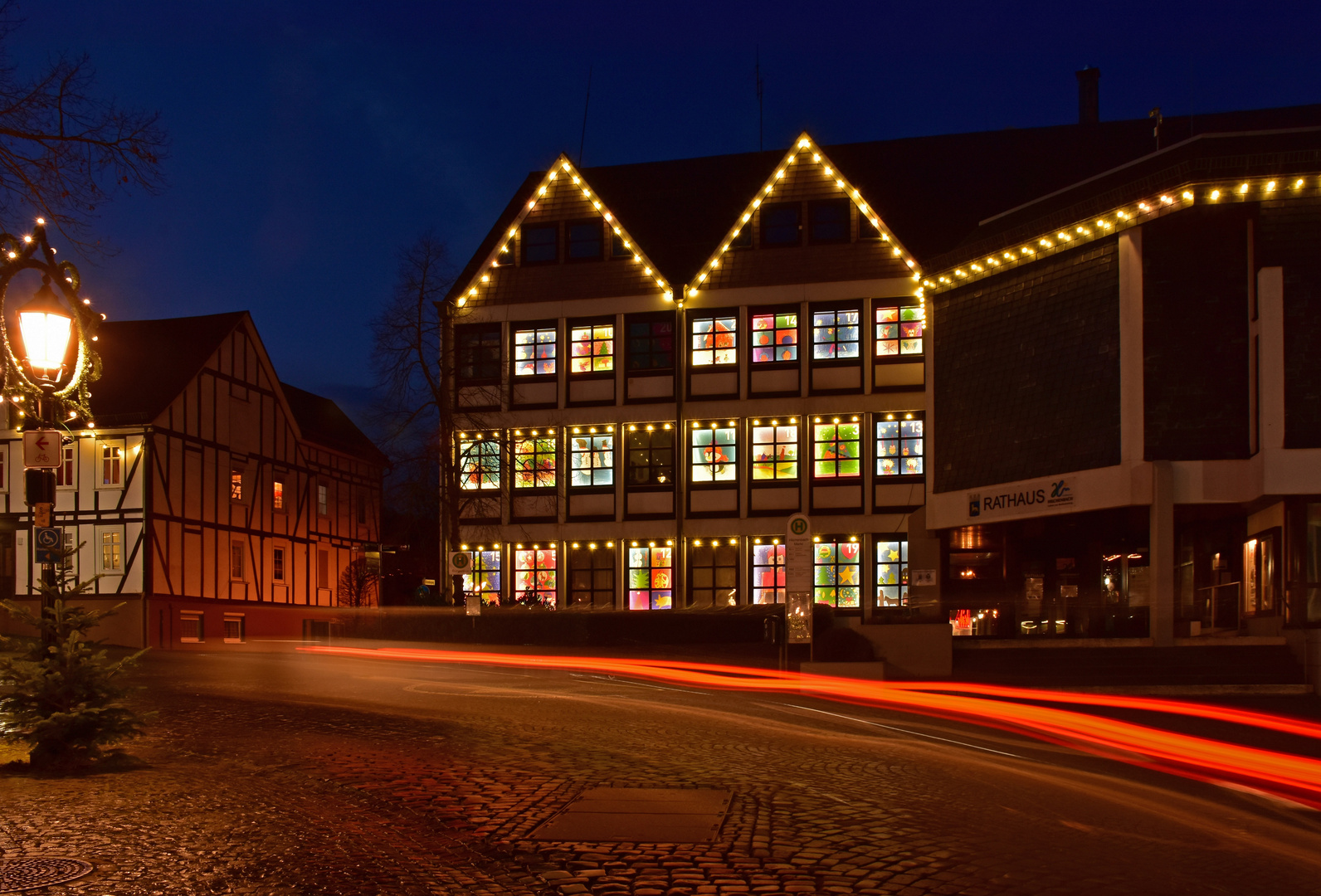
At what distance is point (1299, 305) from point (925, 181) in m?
19.0

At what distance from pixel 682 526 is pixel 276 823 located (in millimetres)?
32750

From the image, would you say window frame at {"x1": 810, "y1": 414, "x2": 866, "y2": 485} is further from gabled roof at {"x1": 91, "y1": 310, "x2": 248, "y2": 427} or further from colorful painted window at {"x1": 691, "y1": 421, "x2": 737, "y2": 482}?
gabled roof at {"x1": 91, "y1": 310, "x2": 248, "y2": 427}

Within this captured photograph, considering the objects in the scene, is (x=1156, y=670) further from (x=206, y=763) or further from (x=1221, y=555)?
(x=206, y=763)

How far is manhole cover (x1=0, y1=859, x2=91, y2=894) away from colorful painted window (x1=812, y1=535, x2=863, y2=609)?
33.3 meters

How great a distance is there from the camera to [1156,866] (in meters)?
8.09

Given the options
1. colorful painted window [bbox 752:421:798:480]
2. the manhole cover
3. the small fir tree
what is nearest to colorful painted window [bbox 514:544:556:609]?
colorful painted window [bbox 752:421:798:480]

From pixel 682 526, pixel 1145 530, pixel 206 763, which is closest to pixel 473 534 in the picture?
pixel 682 526

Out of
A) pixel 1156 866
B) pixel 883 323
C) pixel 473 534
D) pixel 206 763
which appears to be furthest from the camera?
pixel 473 534

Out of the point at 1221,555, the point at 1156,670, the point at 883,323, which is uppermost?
Answer: the point at 883,323

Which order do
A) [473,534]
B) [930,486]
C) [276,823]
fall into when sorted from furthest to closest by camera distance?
[473,534]
[930,486]
[276,823]

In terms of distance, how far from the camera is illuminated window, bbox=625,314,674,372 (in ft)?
138

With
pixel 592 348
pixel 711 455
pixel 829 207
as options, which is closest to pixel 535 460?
pixel 592 348

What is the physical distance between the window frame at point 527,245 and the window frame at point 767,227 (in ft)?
21.1

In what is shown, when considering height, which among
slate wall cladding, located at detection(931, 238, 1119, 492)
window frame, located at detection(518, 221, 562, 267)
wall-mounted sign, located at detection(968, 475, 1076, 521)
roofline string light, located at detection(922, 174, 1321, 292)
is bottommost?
wall-mounted sign, located at detection(968, 475, 1076, 521)
